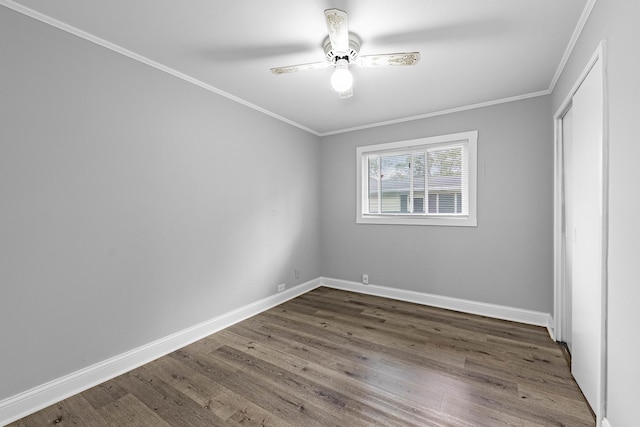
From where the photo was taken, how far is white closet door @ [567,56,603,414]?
153 centimetres

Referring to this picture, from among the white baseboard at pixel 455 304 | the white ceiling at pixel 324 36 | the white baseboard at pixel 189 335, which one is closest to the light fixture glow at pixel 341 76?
the white ceiling at pixel 324 36

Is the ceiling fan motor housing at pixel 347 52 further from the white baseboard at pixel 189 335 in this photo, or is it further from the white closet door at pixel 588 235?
the white baseboard at pixel 189 335

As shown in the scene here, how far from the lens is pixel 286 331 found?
2.84 m

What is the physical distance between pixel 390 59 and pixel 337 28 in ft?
1.52

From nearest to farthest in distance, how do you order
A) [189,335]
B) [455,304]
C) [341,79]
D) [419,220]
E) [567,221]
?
[341,79] < [567,221] < [189,335] < [455,304] < [419,220]

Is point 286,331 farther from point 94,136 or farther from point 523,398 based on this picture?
point 94,136

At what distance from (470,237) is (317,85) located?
8.32 ft

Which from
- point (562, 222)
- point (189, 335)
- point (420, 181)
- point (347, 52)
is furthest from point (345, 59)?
point (189, 335)

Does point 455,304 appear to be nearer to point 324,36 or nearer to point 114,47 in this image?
point 324,36

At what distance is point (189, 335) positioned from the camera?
8.49 ft

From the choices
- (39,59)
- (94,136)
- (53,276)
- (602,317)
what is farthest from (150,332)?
(602,317)

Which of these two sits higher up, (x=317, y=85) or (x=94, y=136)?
(x=317, y=85)

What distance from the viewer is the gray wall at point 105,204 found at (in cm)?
167

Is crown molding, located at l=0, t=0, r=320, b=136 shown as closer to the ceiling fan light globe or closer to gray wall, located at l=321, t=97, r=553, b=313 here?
the ceiling fan light globe
